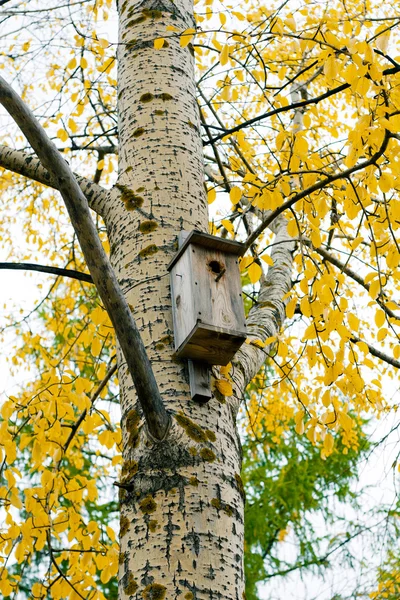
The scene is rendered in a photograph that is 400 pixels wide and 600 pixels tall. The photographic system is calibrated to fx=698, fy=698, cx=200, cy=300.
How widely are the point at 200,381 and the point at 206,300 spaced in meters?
0.24

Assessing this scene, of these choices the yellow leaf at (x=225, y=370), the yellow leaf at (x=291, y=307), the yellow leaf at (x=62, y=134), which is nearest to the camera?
the yellow leaf at (x=225, y=370)

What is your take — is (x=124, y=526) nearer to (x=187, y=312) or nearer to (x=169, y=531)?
(x=169, y=531)

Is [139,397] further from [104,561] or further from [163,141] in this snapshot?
[104,561]

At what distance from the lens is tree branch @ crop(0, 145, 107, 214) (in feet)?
6.96

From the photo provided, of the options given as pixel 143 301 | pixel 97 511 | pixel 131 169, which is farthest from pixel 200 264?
pixel 97 511

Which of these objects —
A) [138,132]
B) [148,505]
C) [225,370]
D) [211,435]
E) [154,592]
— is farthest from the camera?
[138,132]

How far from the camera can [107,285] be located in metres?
1.52

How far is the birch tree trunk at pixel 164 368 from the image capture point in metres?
1.44

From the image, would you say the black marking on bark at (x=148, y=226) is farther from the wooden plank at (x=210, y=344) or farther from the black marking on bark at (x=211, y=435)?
the black marking on bark at (x=211, y=435)

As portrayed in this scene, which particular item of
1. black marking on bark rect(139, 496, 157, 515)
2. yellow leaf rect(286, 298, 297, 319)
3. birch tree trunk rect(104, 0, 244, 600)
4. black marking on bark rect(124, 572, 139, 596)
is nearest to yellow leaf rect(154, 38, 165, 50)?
Answer: birch tree trunk rect(104, 0, 244, 600)

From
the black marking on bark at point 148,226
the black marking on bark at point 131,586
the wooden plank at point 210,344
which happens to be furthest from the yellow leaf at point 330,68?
the black marking on bark at point 131,586

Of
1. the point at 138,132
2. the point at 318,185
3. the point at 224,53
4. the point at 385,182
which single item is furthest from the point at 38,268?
the point at 385,182

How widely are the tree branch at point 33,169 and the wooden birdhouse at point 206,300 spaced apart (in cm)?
41

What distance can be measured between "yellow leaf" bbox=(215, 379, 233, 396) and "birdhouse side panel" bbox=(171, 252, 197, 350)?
0.14 meters
